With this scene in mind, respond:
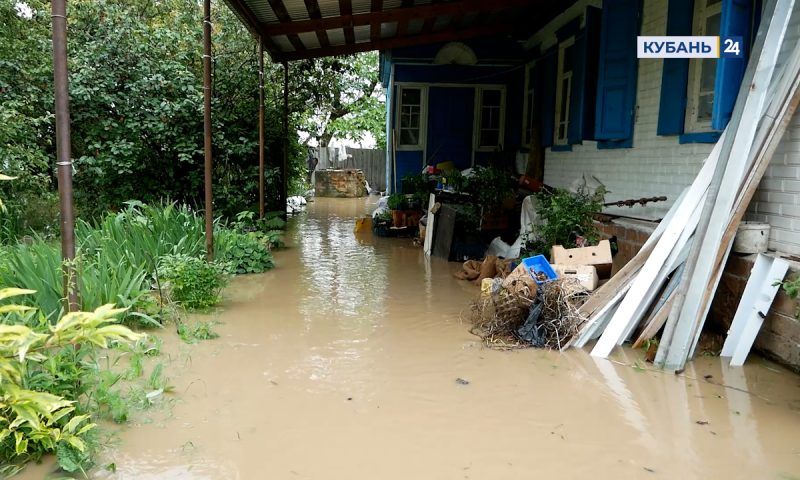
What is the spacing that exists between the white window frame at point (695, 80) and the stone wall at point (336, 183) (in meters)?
14.8

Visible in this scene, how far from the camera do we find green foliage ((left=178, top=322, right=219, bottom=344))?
15.9 feet

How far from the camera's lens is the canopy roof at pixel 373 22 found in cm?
831

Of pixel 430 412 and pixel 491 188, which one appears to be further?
pixel 491 188

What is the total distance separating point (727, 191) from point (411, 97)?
352 inches

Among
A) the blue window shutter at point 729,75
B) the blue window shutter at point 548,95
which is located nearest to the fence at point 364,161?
the blue window shutter at point 548,95

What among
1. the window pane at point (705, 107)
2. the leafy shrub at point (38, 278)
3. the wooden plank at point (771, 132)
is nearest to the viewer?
the wooden plank at point (771, 132)

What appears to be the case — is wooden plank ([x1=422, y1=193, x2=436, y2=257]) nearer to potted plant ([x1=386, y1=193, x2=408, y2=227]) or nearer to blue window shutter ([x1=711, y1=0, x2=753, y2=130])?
potted plant ([x1=386, y1=193, x2=408, y2=227])

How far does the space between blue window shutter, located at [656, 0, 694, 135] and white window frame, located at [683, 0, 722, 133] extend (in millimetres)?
42

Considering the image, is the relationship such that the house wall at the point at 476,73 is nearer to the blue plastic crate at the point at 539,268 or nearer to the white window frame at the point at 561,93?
the white window frame at the point at 561,93

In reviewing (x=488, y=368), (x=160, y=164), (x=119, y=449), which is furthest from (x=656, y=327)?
(x=160, y=164)

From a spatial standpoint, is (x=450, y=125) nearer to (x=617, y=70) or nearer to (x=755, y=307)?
(x=617, y=70)

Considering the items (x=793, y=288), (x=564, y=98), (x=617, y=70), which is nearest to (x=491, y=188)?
(x=564, y=98)

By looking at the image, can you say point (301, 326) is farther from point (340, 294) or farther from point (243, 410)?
point (243, 410)

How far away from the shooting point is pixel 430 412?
12.1 feet
